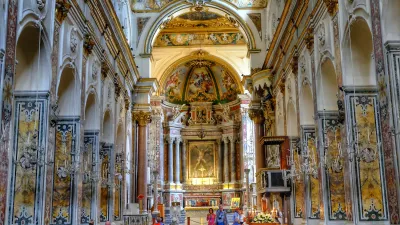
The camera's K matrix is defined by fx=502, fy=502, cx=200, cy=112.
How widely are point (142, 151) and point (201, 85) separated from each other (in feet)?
31.6

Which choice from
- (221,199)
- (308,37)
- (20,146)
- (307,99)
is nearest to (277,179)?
(307,99)

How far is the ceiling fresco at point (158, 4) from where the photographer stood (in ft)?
76.5

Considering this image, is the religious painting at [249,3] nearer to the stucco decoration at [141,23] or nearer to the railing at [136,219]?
the stucco decoration at [141,23]

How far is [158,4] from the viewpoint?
76.7 ft

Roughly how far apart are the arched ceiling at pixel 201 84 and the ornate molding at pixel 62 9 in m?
18.4

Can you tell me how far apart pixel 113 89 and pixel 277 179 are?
6.67 metres

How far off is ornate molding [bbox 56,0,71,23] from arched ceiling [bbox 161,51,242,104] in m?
18.4

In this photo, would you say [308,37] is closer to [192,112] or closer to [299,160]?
[299,160]

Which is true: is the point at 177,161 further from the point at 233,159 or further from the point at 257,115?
the point at 257,115

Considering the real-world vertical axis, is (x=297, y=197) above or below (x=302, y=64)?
below

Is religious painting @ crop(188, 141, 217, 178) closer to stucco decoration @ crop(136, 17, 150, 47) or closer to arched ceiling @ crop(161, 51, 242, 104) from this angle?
arched ceiling @ crop(161, 51, 242, 104)

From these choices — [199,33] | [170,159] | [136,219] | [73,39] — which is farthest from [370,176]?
[170,159]

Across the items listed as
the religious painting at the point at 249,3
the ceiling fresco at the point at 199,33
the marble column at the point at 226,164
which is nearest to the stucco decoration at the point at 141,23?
the ceiling fresco at the point at 199,33

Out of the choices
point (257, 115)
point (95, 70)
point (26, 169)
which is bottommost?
point (26, 169)
